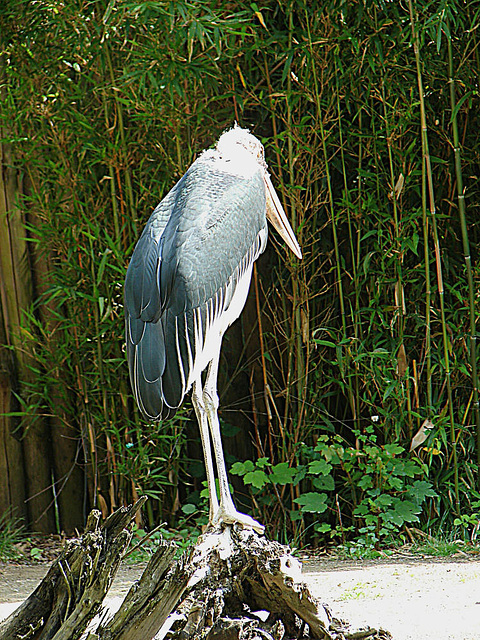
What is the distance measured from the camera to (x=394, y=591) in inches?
143

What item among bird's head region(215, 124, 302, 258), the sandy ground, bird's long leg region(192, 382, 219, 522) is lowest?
the sandy ground

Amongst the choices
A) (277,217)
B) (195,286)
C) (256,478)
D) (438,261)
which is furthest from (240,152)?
(256,478)

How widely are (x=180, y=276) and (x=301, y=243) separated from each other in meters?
1.77

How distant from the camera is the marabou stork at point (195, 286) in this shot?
9.18 feet

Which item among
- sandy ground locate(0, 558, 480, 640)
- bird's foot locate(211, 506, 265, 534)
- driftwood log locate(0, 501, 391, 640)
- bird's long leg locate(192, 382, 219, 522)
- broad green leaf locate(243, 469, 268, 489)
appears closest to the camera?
driftwood log locate(0, 501, 391, 640)

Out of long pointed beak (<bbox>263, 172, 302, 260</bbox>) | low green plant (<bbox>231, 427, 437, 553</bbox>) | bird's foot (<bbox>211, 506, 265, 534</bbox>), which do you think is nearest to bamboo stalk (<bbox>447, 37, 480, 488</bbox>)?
low green plant (<bbox>231, 427, 437, 553</bbox>)

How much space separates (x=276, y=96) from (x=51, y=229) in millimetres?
1375

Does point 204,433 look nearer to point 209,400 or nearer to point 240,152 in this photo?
point 209,400

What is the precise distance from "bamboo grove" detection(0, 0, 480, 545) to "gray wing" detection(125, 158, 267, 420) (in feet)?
4.50

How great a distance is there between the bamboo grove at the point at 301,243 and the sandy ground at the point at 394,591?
1.38ft

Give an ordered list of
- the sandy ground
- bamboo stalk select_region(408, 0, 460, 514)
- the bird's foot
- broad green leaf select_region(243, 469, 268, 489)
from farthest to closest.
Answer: broad green leaf select_region(243, 469, 268, 489)
bamboo stalk select_region(408, 0, 460, 514)
the sandy ground
the bird's foot

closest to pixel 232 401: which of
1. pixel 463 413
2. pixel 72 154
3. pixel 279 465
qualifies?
pixel 279 465

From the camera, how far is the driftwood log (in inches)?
87.3

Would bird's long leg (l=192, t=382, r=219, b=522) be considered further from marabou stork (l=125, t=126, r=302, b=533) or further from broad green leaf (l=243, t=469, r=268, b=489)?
broad green leaf (l=243, t=469, r=268, b=489)
